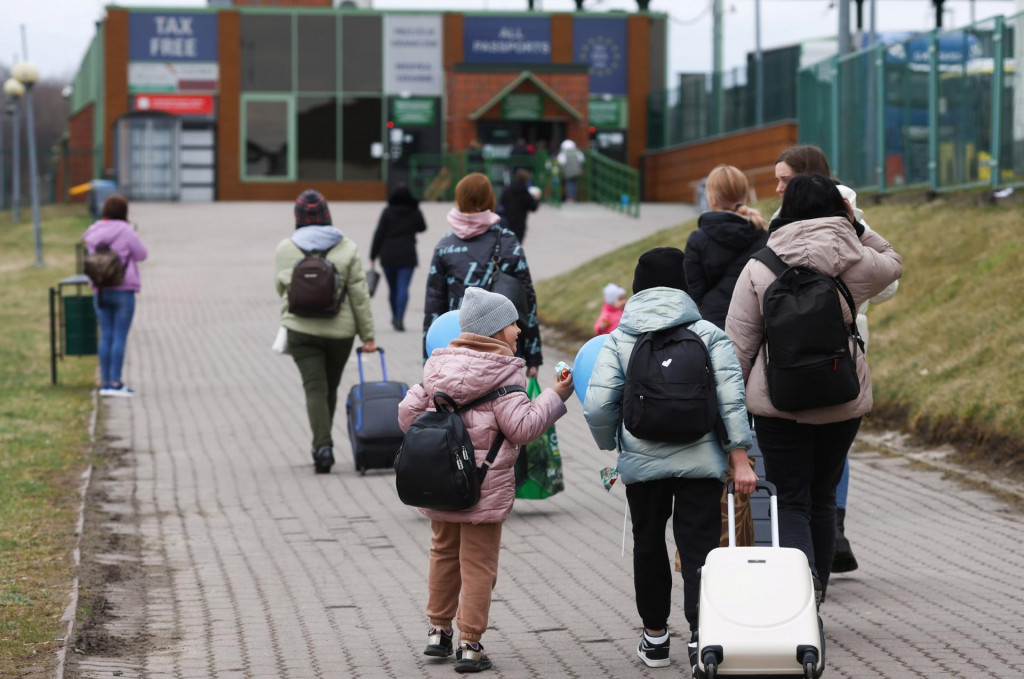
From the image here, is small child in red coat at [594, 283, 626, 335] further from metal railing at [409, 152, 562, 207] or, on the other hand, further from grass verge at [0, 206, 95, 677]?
metal railing at [409, 152, 562, 207]

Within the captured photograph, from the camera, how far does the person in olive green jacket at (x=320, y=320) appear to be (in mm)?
9828

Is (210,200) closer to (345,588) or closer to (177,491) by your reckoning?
(177,491)

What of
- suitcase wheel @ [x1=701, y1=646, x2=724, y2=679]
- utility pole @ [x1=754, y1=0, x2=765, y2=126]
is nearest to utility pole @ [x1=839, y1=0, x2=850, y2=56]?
utility pole @ [x1=754, y1=0, x2=765, y2=126]

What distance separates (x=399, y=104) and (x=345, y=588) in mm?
41250

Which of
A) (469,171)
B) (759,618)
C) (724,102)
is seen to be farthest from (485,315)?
(469,171)

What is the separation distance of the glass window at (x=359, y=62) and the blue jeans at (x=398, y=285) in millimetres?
29360

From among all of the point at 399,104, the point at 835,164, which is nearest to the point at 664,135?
the point at 399,104

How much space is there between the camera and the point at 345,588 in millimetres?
7004

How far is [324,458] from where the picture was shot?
10055 mm

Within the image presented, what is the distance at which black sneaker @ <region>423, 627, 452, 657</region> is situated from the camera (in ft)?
18.8

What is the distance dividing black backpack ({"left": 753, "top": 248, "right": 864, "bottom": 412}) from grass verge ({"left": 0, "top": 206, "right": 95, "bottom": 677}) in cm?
275

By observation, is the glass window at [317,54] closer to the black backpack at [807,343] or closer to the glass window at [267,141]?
the glass window at [267,141]

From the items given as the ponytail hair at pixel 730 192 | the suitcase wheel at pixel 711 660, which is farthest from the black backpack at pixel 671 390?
the ponytail hair at pixel 730 192

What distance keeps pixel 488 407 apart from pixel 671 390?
2.31 ft
